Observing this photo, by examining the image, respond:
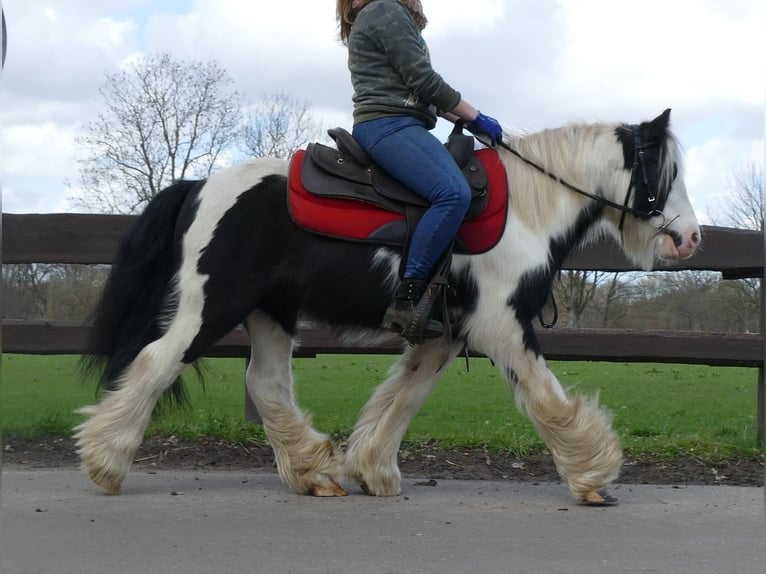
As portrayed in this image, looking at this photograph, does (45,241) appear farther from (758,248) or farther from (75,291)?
(758,248)

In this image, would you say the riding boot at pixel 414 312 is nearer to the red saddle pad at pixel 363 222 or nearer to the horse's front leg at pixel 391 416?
the red saddle pad at pixel 363 222

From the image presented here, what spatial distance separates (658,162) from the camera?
505 cm

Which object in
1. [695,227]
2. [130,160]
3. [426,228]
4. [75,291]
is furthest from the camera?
[130,160]

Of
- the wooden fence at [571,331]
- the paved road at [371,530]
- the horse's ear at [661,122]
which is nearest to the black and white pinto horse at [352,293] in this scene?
the horse's ear at [661,122]

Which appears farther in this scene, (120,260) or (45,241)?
(45,241)

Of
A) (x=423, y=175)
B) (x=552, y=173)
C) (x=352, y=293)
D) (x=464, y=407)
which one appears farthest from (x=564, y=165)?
(x=464, y=407)

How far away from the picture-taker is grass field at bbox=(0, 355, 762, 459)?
6.34 meters

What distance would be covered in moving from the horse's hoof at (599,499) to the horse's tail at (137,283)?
2278mm

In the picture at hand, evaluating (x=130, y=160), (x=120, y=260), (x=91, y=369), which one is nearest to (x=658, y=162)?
(x=120, y=260)

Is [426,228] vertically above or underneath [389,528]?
above

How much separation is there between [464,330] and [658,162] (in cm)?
142

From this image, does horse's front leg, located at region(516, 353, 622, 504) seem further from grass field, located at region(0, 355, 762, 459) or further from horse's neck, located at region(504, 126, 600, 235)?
horse's neck, located at region(504, 126, 600, 235)

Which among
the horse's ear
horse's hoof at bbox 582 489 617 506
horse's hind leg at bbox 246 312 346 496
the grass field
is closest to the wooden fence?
the grass field

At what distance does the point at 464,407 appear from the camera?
9859mm
